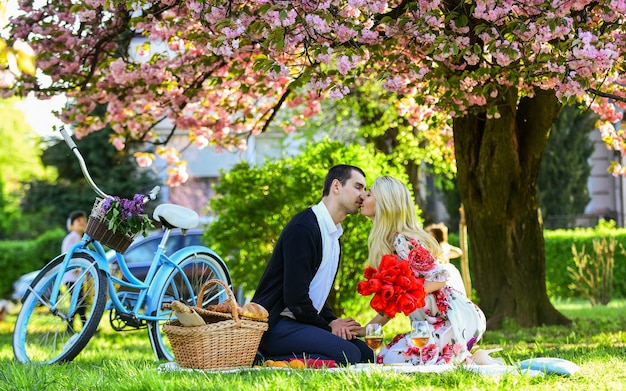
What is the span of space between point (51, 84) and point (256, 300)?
4.74 m

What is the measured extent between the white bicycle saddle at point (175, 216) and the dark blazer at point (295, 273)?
1.00m

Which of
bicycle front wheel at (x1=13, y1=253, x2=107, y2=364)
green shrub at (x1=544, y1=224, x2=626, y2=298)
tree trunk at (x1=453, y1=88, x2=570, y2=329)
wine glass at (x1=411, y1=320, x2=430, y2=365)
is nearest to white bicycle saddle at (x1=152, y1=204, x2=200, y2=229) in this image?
bicycle front wheel at (x1=13, y1=253, x2=107, y2=364)

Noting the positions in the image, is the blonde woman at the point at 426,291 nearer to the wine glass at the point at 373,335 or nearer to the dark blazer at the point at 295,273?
the wine glass at the point at 373,335

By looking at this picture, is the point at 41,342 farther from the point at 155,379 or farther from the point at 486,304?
the point at 486,304

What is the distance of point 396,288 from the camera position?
5.57 meters

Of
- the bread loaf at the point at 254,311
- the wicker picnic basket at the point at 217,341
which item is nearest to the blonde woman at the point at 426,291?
the bread loaf at the point at 254,311

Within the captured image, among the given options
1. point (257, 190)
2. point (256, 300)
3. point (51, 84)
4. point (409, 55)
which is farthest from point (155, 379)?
point (257, 190)

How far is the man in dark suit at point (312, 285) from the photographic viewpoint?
5.86m

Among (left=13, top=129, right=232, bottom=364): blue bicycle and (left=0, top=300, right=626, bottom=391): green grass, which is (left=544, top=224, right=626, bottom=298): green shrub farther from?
(left=13, top=129, right=232, bottom=364): blue bicycle

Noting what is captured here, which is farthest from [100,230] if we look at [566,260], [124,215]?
[566,260]

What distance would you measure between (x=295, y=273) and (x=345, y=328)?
0.56 meters

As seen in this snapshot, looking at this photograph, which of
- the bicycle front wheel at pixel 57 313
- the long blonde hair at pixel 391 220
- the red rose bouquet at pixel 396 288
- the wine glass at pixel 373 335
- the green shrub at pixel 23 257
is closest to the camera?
the red rose bouquet at pixel 396 288

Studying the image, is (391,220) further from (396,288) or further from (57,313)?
(57,313)

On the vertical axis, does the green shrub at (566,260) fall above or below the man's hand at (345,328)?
below
